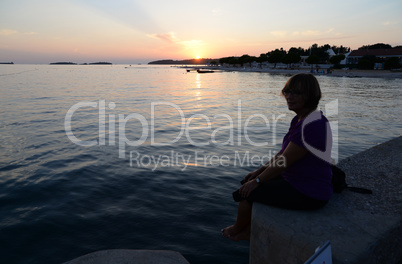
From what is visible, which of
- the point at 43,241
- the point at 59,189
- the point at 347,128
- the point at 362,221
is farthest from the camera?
the point at 347,128

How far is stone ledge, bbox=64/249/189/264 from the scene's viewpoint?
11.7ft

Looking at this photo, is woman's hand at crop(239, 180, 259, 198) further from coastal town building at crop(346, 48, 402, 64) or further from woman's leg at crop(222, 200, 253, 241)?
coastal town building at crop(346, 48, 402, 64)

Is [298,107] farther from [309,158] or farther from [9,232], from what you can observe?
[9,232]

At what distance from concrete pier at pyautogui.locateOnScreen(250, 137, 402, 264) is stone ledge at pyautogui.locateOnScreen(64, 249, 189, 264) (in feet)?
4.20

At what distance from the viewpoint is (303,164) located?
312 cm

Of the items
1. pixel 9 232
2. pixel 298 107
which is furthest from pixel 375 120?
pixel 9 232

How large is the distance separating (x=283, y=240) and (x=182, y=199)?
13.6 ft

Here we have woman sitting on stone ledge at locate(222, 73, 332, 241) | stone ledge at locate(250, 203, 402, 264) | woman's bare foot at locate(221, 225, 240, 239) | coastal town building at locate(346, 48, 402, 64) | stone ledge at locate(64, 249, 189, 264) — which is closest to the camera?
stone ledge at locate(250, 203, 402, 264)

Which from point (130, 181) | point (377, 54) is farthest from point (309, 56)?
point (130, 181)

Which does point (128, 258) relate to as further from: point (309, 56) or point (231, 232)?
point (309, 56)

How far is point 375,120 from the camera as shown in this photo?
671 inches

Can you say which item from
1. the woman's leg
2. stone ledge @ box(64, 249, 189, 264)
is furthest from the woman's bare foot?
stone ledge @ box(64, 249, 189, 264)

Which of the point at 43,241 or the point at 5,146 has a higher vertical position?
the point at 5,146

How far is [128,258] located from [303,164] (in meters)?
2.63
